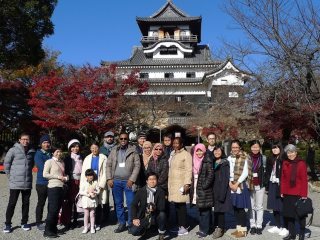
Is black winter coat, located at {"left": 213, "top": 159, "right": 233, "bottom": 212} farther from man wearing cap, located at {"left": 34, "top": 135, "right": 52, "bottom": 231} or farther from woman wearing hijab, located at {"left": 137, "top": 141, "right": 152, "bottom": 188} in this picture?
man wearing cap, located at {"left": 34, "top": 135, "right": 52, "bottom": 231}

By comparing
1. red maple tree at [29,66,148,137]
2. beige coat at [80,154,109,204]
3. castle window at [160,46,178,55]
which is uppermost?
castle window at [160,46,178,55]

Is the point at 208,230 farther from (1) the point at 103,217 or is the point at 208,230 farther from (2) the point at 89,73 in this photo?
(2) the point at 89,73

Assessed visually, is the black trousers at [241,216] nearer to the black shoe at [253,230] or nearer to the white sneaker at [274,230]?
the black shoe at [253,230]

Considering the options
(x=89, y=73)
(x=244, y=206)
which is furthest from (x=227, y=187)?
(x=89, y=73)

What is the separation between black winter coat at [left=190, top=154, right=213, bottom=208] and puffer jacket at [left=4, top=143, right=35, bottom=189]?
2.71 m

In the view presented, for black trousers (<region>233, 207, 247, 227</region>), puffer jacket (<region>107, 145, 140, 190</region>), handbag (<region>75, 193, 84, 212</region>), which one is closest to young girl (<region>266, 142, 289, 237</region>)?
black trousers (<region>233, 207, 247, 227</region>)

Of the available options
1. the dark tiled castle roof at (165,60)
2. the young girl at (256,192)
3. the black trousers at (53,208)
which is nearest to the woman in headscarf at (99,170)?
the black trousers at (53,208)

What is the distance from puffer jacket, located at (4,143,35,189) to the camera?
5777 millimetres

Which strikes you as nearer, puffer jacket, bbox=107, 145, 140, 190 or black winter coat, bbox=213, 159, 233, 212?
black winter coat, bbox=213, 159, 233, 212

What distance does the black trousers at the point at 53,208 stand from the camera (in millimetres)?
5500

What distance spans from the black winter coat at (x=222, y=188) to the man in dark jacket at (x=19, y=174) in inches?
116

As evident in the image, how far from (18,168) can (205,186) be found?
2.94 metres

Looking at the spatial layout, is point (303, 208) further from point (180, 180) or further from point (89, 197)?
point (89, 197)

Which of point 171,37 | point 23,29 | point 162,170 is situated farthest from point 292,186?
point 171,37
